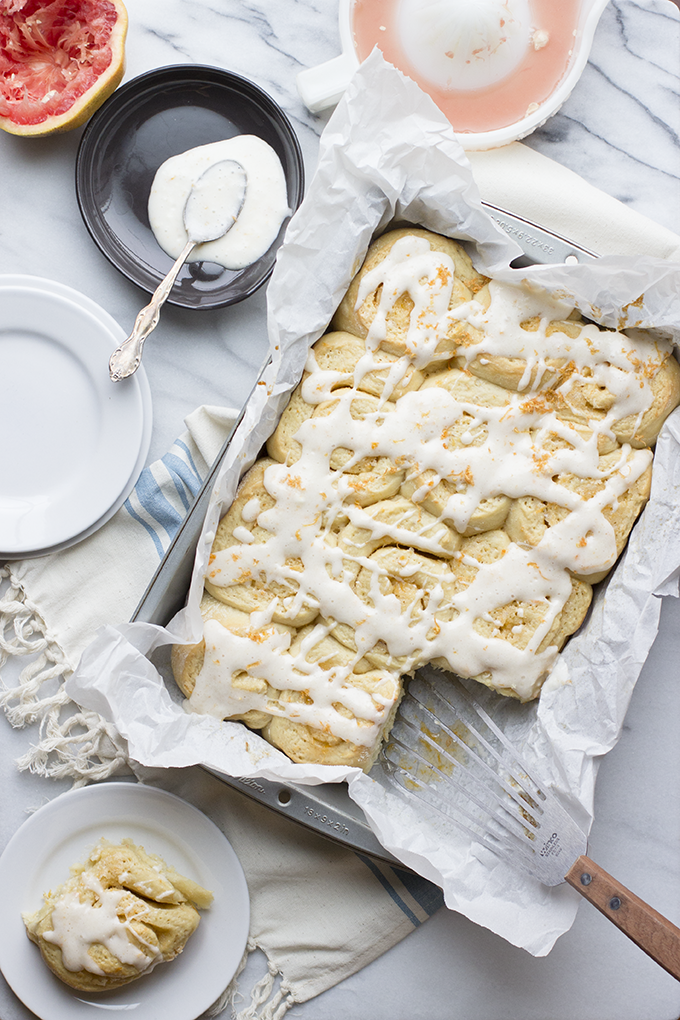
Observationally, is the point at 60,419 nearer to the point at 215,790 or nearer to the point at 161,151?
the point at 161,151

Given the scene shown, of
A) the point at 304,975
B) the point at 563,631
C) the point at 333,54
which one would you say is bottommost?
the point at 304,975

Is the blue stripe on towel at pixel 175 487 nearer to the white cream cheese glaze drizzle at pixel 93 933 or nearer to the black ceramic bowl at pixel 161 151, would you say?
the black ceramic bowl at pixel 161 151

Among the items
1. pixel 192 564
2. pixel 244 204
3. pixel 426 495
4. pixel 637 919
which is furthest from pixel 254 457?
pixel 637 919

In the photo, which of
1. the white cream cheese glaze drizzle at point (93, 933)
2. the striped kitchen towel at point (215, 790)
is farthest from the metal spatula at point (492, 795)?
the white cream cheese glaze drizzle at point (93, 933)

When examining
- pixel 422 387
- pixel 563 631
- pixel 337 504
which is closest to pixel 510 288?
pixel 422 387

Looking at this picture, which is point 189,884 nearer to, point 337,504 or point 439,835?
point 439,835

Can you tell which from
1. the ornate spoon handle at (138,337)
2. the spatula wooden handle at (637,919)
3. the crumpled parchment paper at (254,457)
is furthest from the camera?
the ornate spoon handle at (138,337)

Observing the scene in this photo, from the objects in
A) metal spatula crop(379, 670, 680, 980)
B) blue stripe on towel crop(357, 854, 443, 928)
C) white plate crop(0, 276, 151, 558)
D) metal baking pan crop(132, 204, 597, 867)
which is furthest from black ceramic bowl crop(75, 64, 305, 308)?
blue stripe on towel crop(357, 854, 443, 928)

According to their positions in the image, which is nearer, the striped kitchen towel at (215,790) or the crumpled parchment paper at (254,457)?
the crumpled parchment paper at (254,457)
